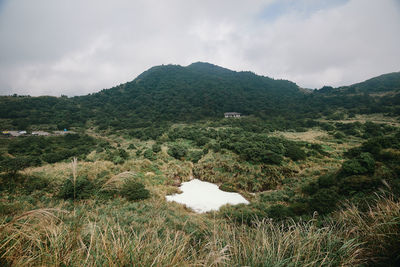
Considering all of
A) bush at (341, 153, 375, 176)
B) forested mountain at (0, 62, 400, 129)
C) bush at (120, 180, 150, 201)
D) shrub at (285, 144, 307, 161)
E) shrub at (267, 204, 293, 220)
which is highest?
forested mountain at (0, 62, 400, 129)

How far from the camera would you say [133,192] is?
812 cm

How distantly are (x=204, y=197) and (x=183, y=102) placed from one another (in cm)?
5889

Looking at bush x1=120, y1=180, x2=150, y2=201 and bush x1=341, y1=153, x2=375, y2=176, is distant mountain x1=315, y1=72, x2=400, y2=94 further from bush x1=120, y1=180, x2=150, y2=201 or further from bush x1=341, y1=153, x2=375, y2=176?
bush x1=120, y1=180, x2=150, y2=201

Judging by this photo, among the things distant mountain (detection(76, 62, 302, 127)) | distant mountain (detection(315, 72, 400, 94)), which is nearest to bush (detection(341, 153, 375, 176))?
distant mountain (detection(76, 62, 302, 127))

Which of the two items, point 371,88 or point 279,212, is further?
point 371,88

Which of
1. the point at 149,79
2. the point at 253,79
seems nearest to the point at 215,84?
the point at 253,79

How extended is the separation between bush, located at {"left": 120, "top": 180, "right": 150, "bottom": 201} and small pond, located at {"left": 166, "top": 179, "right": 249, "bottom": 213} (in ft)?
7.19

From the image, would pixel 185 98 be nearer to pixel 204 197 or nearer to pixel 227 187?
pixel 227 187

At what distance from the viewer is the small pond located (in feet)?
31.4

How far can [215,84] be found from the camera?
88.5 m

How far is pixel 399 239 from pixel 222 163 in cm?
1261

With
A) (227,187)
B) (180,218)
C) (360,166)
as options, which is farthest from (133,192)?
(360,166)

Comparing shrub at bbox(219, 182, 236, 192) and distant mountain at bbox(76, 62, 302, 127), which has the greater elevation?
distant mountain at bbox(76, 62, 302, 127)

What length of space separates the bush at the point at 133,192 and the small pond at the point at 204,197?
219 cm
